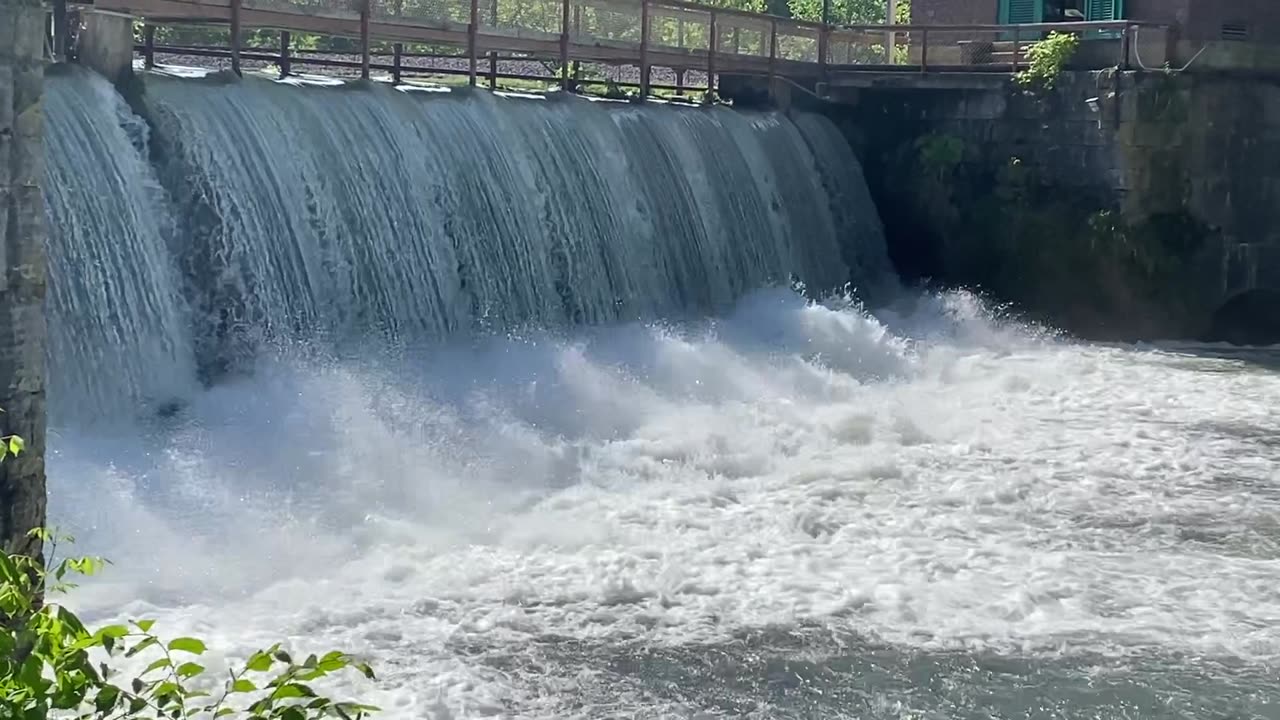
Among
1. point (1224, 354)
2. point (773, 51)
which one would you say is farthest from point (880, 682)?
point (773, 51)

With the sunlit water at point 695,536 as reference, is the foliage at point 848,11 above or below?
above

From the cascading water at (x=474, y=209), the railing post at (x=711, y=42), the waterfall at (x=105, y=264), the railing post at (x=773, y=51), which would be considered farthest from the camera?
the railing post at (x=773, y=51)

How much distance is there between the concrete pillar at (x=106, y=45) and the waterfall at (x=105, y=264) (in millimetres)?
233

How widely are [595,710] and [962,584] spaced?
3124 millimetres

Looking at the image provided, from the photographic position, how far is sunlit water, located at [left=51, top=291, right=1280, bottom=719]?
866cm

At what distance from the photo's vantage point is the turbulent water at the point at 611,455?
8.91 m

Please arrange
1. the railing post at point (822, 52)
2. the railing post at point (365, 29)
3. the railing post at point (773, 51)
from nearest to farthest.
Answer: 1. the railing post at point (365, 29)
2. the railing post at point (773, 51)
3. the railing post at point (822, 52)

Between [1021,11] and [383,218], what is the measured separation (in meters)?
14.3

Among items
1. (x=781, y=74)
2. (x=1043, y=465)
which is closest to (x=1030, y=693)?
(x=1043, y=465)

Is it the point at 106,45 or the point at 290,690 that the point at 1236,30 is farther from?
the point at 290,690

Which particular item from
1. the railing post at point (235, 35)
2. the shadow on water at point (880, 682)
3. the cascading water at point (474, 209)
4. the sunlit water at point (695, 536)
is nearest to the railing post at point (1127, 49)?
the cascading water at point (474, 209)

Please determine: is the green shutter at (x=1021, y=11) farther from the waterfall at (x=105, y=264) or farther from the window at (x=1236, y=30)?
the waterfall at (x=105, y=264)

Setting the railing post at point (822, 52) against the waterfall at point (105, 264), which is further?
the railing post at point (822, 52)

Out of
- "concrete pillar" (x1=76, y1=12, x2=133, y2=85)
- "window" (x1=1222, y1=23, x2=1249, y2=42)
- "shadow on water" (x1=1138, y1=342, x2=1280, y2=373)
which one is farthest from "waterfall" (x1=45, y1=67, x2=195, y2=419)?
"window" (x1=1222, y1=23, x2=1249, y2=42)
